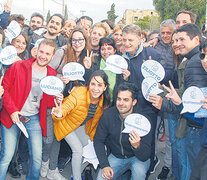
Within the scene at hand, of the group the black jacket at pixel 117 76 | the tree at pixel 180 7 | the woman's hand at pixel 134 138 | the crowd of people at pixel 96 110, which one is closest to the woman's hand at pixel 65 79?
the crowd of people at pixel 96 110

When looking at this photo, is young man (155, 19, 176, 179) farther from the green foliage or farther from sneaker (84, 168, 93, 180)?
the green foliage

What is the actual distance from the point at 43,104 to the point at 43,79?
374 millimetres

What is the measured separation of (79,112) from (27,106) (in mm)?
688

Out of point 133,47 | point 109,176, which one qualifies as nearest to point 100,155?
point 109,176

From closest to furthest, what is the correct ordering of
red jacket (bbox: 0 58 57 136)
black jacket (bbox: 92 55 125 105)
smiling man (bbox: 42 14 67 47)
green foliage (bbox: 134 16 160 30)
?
red jacket (bbox: 0 58 57 136) < black jacket (bbox: 92 55 125 105) < smiling man (bbox: 42 14 67 47) < green foliage (bbox: 134 16 160 30)

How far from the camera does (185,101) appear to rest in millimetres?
2521

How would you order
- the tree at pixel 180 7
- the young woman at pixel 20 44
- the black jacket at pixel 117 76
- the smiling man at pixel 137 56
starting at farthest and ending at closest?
the tree at pixel 180 7
the young woman at pixel 20 44
the black jacket at pixel 117 76
the smiling man at pixel 137 56

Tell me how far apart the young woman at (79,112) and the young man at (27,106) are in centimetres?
27

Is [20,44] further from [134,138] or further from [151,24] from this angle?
[151,24]

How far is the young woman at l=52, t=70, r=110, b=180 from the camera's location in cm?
337

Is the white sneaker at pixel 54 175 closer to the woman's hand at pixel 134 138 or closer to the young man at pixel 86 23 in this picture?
the woman's hand at pixel 134 138

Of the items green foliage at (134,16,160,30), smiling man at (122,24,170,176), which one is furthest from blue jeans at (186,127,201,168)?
green foliage at (134,16,160,30)

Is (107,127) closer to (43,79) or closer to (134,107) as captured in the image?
(134,107)

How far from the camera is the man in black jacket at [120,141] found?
3.12 m
